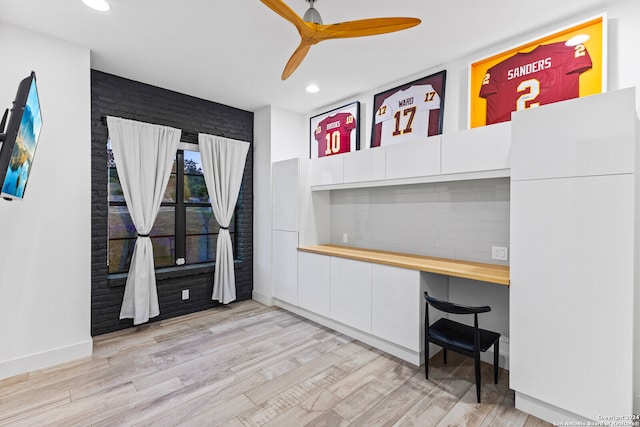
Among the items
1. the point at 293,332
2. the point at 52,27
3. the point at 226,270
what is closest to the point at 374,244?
the point at 293,332

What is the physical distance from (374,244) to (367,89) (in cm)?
188

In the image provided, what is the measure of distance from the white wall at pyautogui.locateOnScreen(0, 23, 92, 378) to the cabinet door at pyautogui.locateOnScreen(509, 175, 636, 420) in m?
3.62

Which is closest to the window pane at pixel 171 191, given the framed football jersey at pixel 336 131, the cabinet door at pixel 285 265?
the cabinet door at pixel 285 265

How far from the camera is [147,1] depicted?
212 centimetres

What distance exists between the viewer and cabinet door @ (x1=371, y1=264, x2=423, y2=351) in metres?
2.64

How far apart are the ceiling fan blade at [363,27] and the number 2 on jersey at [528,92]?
4.56ft

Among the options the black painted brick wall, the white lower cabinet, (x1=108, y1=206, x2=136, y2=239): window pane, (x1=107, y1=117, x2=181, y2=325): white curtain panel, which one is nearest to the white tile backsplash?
the white lower cabinet

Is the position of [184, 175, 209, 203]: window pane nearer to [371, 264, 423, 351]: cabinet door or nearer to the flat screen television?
the flat screen television

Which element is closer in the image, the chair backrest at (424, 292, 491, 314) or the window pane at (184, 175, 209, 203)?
the chair backrest at (424, 292, 491, 314)

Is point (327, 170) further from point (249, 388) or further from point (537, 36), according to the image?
point (249, 388)

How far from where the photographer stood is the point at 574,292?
1847mm

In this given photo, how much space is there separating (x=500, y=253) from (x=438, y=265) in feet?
1.82

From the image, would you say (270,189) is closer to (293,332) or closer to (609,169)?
(293,332)

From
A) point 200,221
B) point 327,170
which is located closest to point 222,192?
point 200,221
